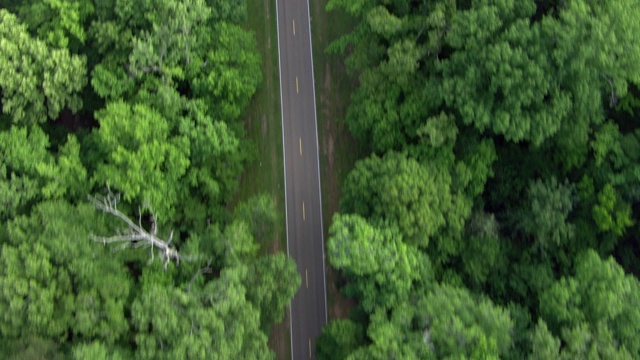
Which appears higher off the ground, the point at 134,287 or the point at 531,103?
the point at 531,103

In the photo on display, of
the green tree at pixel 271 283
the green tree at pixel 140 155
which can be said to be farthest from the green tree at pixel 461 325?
the green tree at pixel 140 155

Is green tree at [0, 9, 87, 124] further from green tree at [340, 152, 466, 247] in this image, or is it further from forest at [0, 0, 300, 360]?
green tree at [340, 152, 466, 247]

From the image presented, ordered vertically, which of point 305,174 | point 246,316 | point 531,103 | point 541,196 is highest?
point 531,103


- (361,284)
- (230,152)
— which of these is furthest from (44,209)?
(361,284)

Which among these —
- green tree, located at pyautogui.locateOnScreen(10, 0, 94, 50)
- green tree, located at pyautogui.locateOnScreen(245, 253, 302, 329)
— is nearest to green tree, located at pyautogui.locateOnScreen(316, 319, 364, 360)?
green tree, located at pyautogui.locateOnScreen(245, 253, 302, 329)

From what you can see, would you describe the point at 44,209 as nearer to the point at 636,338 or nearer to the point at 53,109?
the point at 53,109

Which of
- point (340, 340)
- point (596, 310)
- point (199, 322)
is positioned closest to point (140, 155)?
point (199, 322)
